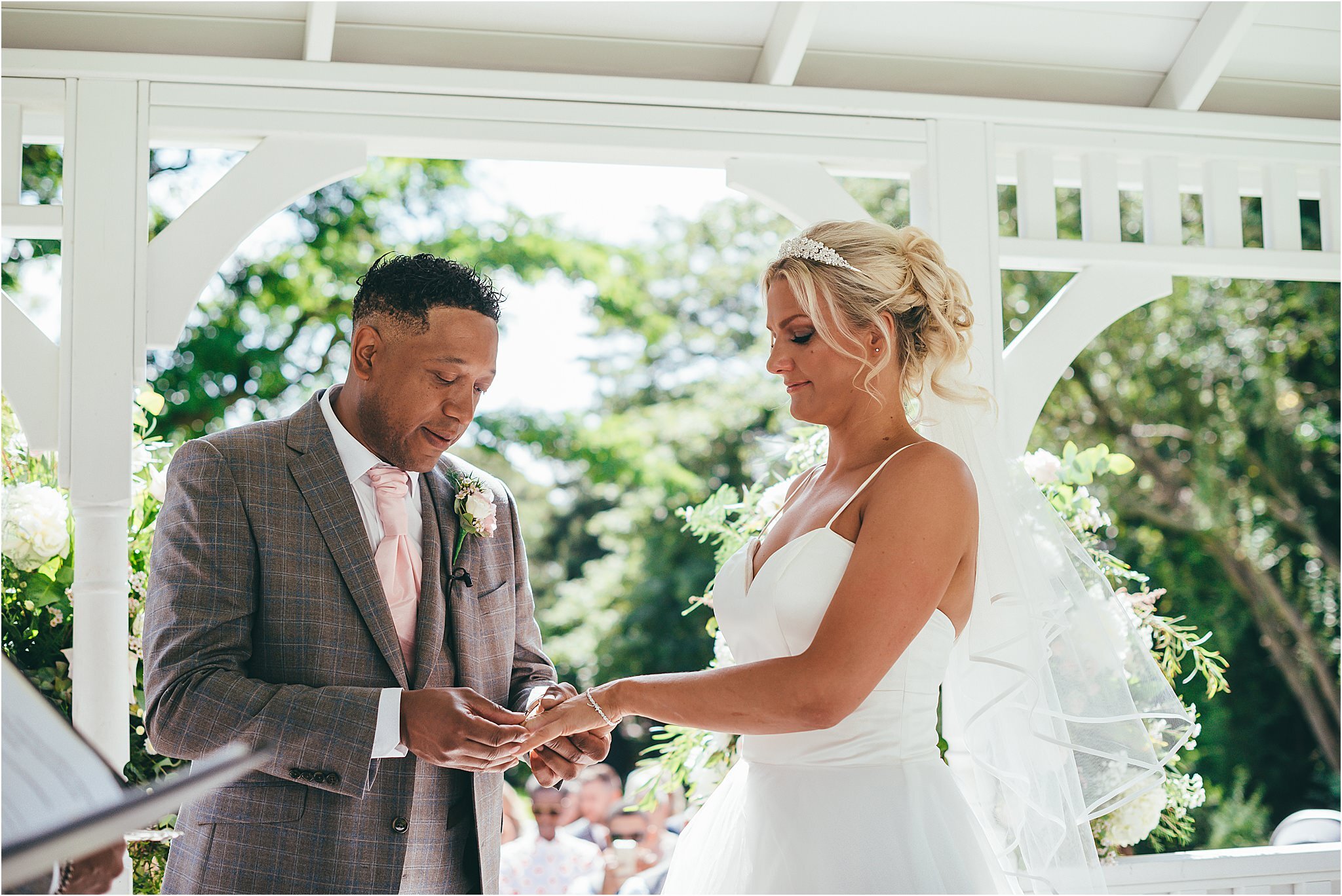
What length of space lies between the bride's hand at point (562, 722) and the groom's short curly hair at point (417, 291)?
909 mm

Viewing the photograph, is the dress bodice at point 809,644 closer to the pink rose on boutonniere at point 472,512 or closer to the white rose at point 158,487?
the pink rose on boutonniere at point 472,512

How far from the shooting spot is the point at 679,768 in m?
3.66

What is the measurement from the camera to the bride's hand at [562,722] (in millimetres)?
2449

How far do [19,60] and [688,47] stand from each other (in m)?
1.86

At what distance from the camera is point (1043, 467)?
359 cm

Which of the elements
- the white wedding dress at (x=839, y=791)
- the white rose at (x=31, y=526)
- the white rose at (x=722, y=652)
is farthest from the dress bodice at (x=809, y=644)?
the white rose at (x=31, y=526)

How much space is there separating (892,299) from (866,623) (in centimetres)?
75

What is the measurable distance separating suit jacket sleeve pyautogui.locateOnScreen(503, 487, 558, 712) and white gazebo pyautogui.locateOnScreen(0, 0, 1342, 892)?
106cm

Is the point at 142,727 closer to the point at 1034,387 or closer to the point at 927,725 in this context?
the point at 927,725

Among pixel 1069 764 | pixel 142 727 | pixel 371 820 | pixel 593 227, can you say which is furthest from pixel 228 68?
pixel 593 227

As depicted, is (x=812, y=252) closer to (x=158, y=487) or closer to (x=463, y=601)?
(x=463, y=601)

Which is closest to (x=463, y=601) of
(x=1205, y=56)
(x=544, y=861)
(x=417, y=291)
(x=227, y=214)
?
(x=417, y=291)

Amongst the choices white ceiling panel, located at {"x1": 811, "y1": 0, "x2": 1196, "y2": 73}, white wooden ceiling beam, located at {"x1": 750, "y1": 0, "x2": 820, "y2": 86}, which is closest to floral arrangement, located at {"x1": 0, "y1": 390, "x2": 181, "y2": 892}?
white wooden ceiling beam, located at {"x1": 750, "y1": 0, "x2": 820, "y2": 86}

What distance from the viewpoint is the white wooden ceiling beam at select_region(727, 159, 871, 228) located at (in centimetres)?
342
